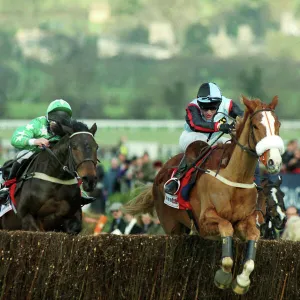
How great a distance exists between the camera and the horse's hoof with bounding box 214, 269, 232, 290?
8203 millimetres

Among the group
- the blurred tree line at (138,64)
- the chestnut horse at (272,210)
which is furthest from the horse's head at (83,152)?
the blurred tree line at (138,64)

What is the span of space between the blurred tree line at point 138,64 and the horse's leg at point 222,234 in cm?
2311

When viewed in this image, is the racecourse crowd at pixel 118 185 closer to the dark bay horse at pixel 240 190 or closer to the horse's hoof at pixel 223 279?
the dark bay horse at pixel 240 190

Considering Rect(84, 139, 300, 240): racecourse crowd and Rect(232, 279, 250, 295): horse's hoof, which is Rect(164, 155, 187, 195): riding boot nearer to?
Rect(232, 279, 250, 295): horse's hoof

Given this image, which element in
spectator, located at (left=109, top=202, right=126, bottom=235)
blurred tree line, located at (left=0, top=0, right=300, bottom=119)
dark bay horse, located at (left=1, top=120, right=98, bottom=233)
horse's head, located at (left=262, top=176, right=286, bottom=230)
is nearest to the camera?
dark bay horse, located at (left=1, top=120, right=98, bottom=233)

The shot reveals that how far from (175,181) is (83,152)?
952mm

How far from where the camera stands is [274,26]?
3647 cm

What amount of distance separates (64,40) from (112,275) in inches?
1157

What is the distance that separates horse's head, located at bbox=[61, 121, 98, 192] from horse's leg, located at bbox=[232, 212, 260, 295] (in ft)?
5.19

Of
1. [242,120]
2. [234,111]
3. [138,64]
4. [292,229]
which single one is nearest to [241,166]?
[242,120]

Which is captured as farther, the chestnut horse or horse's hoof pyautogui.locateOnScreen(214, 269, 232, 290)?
the chestnut horse

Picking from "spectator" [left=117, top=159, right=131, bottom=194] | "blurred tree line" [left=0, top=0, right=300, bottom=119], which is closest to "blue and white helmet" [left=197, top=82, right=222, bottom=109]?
"spectator" [left=117, top=159, right=131, bottom=194]

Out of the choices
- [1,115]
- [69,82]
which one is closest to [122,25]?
[69,82]

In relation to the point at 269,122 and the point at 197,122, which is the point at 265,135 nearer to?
the point at 269,122
